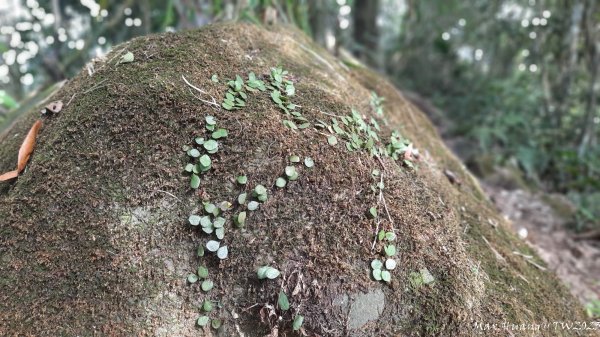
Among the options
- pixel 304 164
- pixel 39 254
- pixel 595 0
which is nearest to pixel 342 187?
pixel 304 164

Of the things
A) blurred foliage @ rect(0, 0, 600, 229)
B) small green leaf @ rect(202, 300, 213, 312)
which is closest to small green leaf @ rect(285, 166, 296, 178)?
small green leaf @ rect(202, 300, 213, 312)

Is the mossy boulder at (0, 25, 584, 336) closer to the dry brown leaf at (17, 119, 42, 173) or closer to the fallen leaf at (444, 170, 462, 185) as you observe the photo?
the dry brown leaf at (17, 119, 42, 173)

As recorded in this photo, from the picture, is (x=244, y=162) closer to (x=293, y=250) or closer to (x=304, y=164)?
(x=304, y=164)

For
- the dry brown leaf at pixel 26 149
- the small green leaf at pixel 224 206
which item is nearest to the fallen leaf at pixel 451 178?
the small green leaf at pixel 224 206

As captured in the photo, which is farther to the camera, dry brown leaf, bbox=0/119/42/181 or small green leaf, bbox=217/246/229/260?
dry brown leaf, bbox=0/119/42/181

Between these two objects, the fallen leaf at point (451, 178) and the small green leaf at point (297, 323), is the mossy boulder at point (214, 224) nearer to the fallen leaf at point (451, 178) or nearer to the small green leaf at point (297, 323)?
the small green leaf at point (297, 323)

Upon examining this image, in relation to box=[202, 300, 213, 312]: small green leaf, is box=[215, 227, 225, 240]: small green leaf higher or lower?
higher

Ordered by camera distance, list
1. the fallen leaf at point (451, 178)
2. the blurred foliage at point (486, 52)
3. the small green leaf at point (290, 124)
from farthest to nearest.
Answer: the blurred foliage at point (486, 52) < the fallen leaf at point (451, 178) < the small green leaf at point (290, 124)
